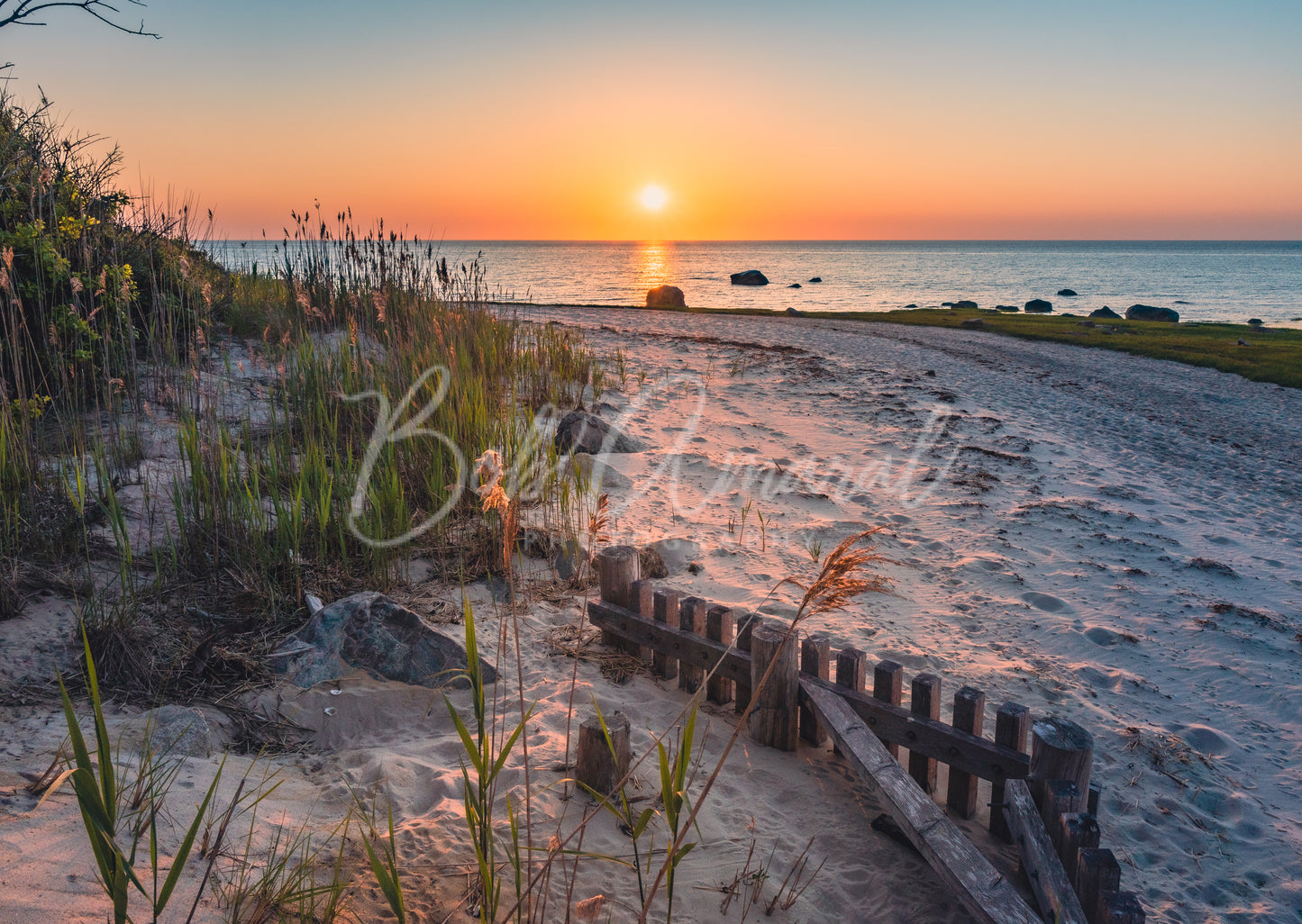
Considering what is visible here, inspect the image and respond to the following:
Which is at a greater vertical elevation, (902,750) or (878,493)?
(878,493)

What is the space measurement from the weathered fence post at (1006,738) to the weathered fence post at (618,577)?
1.69 m

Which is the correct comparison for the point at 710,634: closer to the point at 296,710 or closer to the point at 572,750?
the point at 572,750

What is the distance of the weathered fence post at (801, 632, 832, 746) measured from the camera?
9.92ft

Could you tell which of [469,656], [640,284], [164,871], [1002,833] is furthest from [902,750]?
[640,284]

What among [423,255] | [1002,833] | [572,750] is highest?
[423,255]

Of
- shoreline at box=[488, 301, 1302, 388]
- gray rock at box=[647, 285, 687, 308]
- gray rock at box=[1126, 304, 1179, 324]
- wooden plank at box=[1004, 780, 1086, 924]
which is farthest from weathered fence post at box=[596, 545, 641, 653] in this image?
gray rock at box=[1126, 304, 1179, 324]

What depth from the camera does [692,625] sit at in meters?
3.29

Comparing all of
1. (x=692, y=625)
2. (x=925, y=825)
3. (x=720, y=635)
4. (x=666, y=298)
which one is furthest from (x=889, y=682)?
(x=666, y=298)

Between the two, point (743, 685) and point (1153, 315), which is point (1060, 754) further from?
point (1153, 315)

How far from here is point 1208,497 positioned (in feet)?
21.3

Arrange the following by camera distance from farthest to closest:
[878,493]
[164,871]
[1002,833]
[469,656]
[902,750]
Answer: [878,493]
[902,750]
[1002,833]
[164,871]
[469,656]

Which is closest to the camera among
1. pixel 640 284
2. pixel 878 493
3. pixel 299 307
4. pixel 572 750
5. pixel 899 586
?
pixel 572 750

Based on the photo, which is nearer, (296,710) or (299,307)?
(296,710)

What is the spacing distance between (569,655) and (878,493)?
3.64 m
